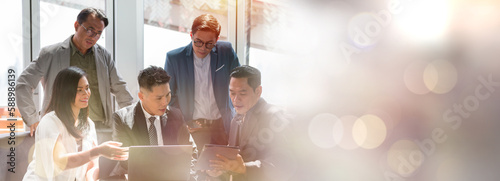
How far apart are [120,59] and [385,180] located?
1933 millimetres

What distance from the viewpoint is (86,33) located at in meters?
2.21

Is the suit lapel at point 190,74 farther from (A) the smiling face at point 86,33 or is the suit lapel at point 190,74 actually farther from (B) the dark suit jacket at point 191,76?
(A) the smiling face at point 86,33

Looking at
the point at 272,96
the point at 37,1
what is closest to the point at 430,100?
the point at 272,96

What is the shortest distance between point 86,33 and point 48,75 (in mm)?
323

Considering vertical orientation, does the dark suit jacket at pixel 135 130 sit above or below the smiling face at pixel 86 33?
below

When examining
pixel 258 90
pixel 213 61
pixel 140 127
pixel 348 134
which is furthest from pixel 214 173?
pixel 213 61

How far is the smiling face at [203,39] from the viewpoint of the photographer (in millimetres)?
2273

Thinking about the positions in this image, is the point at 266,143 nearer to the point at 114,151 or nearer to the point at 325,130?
the point at 325,130

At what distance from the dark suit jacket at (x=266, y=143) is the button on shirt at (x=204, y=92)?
427 mm

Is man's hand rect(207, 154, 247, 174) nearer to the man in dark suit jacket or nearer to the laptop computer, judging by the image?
the laptop computer

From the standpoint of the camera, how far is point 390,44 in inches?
67.9

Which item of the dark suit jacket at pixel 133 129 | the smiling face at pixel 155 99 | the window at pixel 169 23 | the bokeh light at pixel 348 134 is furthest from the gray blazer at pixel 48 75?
the bokeh light at pixel 348 134

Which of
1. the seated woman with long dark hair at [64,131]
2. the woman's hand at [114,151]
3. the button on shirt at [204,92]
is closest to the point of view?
the woman's hand at [114,151]

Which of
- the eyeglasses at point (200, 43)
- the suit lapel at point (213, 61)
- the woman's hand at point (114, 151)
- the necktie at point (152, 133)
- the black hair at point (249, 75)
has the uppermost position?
the eyeglasses at point (200, 43)
